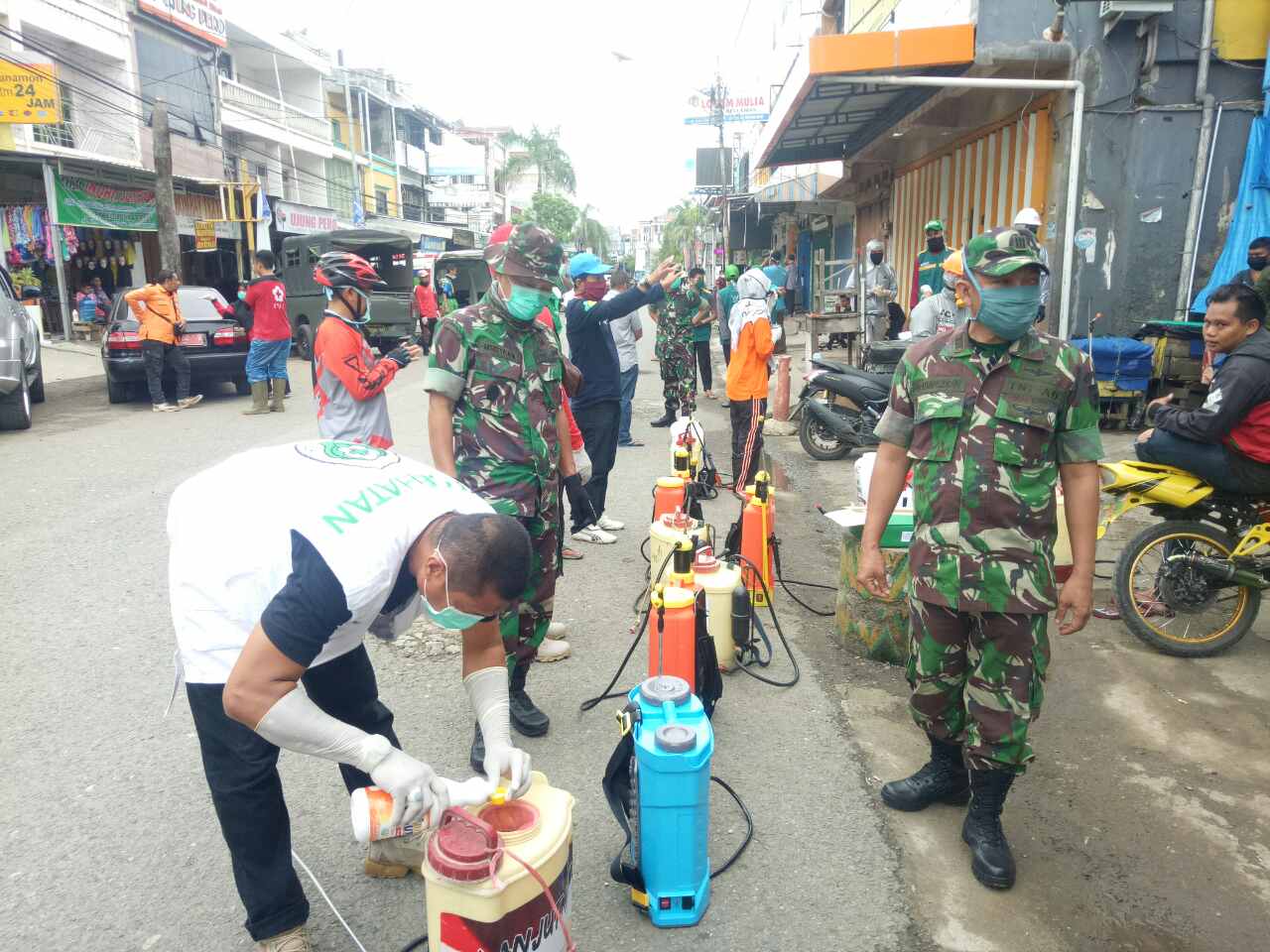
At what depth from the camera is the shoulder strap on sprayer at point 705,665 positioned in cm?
336

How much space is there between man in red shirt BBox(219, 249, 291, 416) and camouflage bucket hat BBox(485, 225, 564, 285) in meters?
7.63

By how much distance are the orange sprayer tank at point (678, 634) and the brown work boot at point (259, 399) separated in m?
9.56

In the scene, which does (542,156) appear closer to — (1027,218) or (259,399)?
(259,399)

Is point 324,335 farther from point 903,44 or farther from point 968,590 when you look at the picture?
point 903,44

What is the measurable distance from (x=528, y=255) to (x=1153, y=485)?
325cm

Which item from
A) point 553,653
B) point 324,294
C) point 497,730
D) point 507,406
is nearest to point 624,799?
point 497,730

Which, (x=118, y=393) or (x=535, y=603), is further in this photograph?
(x=118, y=393)

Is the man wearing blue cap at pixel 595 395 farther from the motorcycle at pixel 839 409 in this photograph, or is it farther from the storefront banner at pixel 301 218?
the storefront banner at pixel 301 218

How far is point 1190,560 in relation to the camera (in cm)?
421

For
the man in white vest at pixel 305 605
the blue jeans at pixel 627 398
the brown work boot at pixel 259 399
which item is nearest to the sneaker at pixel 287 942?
the man in white vest at pixel 305 605

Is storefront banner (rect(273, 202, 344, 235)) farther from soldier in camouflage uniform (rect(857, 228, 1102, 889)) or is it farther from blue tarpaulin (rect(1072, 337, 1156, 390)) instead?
soldier in camouflage uniform (rect(857, 228, 1102, 889))

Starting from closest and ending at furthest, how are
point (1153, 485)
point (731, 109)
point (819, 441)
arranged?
1. point (1153, 485)
2. point (819, 441)
3. point (731, 109)

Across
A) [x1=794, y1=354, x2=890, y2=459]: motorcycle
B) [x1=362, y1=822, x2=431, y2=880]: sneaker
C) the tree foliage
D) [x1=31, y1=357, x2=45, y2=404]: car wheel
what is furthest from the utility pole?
the tree foliage

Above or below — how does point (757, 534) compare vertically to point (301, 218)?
below
